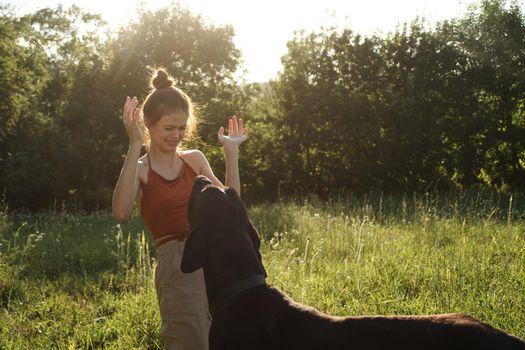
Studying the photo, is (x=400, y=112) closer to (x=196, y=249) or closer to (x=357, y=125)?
(x=357, y=125)

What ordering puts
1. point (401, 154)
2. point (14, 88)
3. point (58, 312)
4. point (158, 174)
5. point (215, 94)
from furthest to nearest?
1. point (215, 94)
2. point (401, 154)
3. point (14, 88)
4. point (58, 312)
5. point (158, 174)

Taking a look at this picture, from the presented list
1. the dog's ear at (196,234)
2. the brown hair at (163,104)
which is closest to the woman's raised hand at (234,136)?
the brown hair at (163,104)

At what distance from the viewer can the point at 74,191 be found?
19.7 m

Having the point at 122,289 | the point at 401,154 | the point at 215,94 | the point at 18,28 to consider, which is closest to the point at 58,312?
the point at 122,289

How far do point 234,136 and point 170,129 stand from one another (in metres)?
0.51

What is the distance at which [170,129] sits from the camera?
11.7ft

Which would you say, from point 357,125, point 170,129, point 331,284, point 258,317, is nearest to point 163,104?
point 170,129

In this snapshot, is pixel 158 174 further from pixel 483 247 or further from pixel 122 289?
pixel 483 247

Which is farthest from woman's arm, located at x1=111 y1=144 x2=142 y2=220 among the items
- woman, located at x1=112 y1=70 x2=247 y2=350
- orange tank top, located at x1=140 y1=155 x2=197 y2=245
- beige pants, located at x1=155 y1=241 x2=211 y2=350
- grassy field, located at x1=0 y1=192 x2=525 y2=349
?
grassy field, located at x1=0 y1=192 x2=525 y2=349

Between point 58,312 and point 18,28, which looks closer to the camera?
point 58,312

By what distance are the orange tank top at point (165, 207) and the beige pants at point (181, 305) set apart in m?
0.11

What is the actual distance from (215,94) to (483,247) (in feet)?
56.9

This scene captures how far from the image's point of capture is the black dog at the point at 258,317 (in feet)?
7.72

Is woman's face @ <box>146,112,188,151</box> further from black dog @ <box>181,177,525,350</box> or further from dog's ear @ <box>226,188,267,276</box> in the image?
dog's ear @ <box>226,188,267,276</box>
